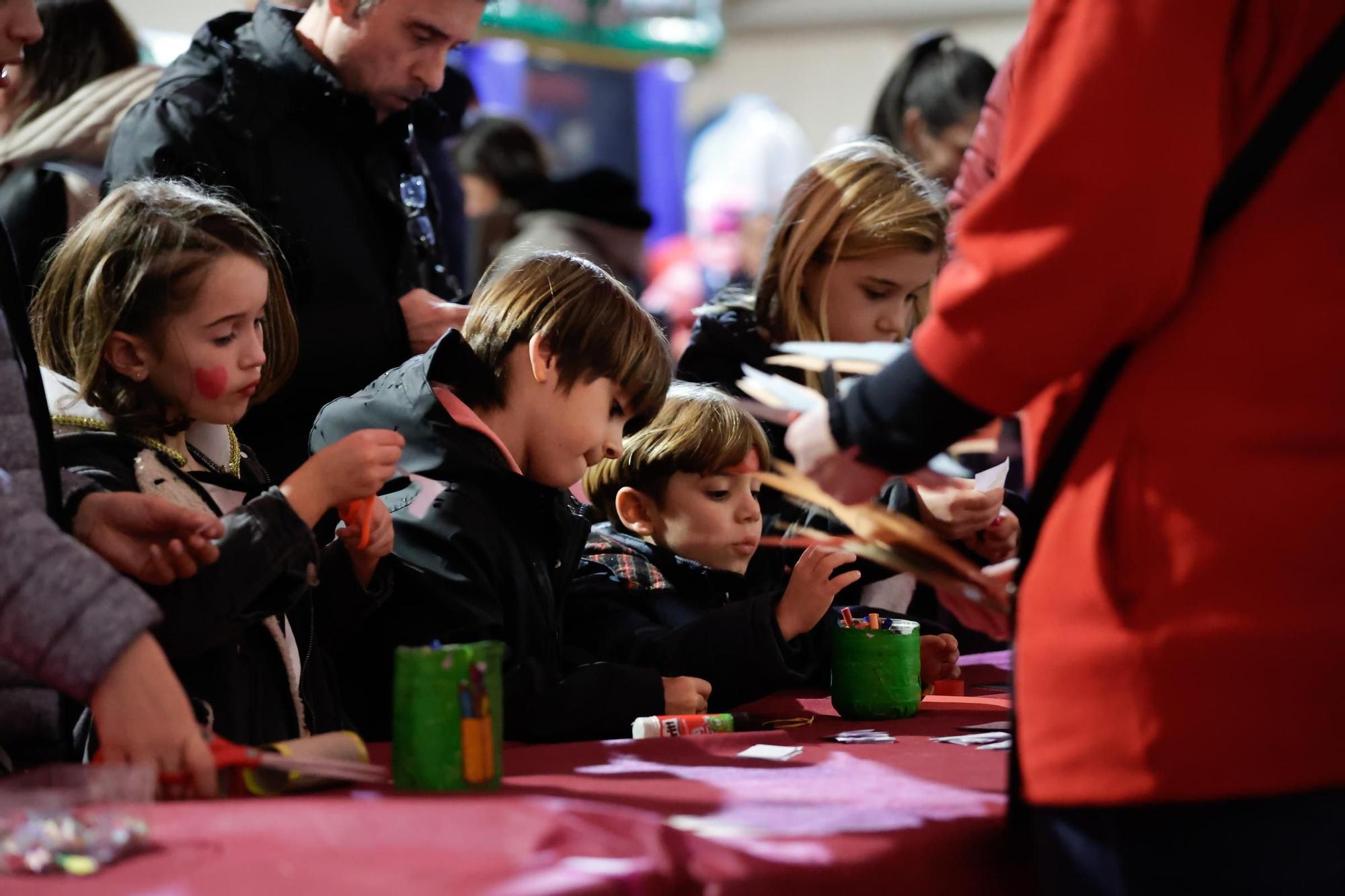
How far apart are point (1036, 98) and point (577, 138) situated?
837 cm

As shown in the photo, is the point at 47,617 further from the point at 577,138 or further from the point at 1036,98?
the point at 577,138

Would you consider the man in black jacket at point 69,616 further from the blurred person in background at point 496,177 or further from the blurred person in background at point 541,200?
the blurred person in background at point 496,177

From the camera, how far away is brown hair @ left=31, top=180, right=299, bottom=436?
78.2 inches

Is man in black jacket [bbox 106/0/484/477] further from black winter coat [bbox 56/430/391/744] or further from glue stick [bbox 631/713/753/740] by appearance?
glue stick [bbox 631/713/753/740]

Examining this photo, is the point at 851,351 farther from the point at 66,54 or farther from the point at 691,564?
the point at 66,54

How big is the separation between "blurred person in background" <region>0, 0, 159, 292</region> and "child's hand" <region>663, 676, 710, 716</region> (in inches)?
56.3

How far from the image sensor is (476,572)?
2.19 meters

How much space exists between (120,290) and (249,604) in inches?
18.5

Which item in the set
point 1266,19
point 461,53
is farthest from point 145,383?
point 461,53

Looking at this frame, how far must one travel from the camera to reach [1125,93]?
1261mm

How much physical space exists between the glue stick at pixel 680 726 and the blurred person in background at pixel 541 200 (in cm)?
332

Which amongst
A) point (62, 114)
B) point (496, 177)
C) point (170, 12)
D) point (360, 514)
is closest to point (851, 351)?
point (360, 514)

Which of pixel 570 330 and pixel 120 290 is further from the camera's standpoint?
pixel 570 330

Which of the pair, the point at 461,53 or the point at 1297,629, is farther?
the point at 461,53
